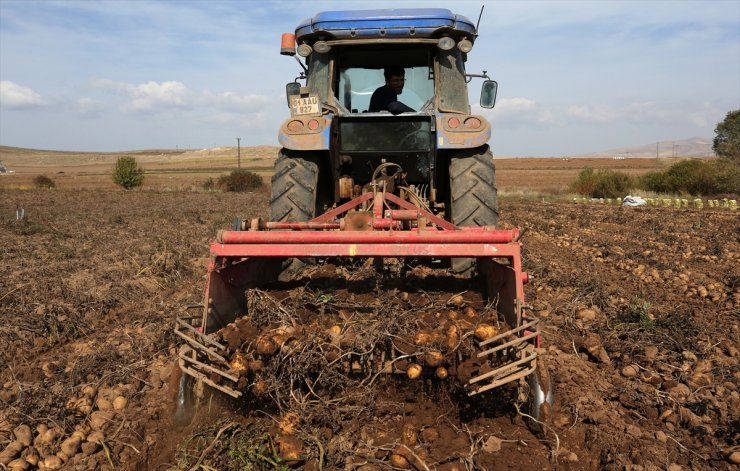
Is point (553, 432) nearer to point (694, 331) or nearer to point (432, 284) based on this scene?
point (432, 284)

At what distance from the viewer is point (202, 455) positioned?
8.38 feet

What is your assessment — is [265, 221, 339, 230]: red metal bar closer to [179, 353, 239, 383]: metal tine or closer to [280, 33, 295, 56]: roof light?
[179, 353, 239, 383]: metal tine

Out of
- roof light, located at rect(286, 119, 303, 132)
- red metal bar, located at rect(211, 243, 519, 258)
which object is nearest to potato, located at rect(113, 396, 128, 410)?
red metal bar, located at rect(211, 243, 519, 258)

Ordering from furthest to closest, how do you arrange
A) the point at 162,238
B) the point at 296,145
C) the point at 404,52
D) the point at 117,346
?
the point at 162,238 → the point at 404,52 → the point at 296,145 → the point at 117,346

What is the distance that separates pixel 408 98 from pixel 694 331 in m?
2.81

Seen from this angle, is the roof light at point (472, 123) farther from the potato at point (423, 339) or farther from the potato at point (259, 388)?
the potato at point (259, 388)

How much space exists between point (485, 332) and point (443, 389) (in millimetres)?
335

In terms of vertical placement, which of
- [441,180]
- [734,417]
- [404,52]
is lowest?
[734,417]

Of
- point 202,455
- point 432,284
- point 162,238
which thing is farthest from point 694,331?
point 162,238

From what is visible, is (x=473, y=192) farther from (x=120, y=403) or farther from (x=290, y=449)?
(x=120, y=403)

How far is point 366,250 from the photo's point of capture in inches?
122

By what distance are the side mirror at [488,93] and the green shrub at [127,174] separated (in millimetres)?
36003

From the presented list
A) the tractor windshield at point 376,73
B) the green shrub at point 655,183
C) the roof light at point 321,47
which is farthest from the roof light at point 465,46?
the green shrub at point 655,183

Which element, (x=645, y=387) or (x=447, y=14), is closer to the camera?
(x=645, y=387)
